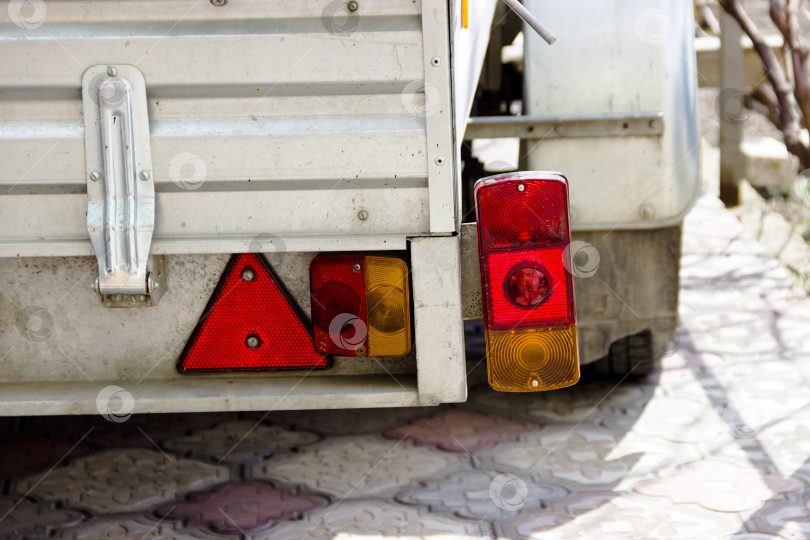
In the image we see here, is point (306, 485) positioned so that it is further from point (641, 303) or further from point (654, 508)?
point (641, 303)

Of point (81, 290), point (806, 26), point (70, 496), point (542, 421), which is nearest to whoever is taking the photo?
point (81, 290)

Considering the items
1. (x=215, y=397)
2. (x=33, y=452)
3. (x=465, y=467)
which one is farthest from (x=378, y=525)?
(x=33, y=452)

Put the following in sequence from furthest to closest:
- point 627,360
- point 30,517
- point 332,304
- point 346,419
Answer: point 627,360 < point 346,419 < point 30,517 < point 332,304

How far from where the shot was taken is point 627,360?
12.2 ft

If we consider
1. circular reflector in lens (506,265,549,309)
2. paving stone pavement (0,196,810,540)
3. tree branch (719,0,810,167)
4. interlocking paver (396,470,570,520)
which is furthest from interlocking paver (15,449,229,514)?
tree branch (719,0,810,167)

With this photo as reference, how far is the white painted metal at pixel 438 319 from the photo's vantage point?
93.7 inches

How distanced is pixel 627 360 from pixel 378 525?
4.69ft

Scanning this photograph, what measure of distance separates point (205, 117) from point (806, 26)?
407 inches

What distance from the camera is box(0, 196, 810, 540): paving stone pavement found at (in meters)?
2.76

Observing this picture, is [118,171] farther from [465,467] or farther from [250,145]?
[465,467]

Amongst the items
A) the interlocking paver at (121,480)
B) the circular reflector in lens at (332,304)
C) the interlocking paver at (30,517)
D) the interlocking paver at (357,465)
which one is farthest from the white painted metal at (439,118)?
the interlocking paver at (30,517)

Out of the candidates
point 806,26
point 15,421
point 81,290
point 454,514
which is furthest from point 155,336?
point 806,26

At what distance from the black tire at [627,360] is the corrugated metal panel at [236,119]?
1.61 metres

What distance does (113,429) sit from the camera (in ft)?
11.5
